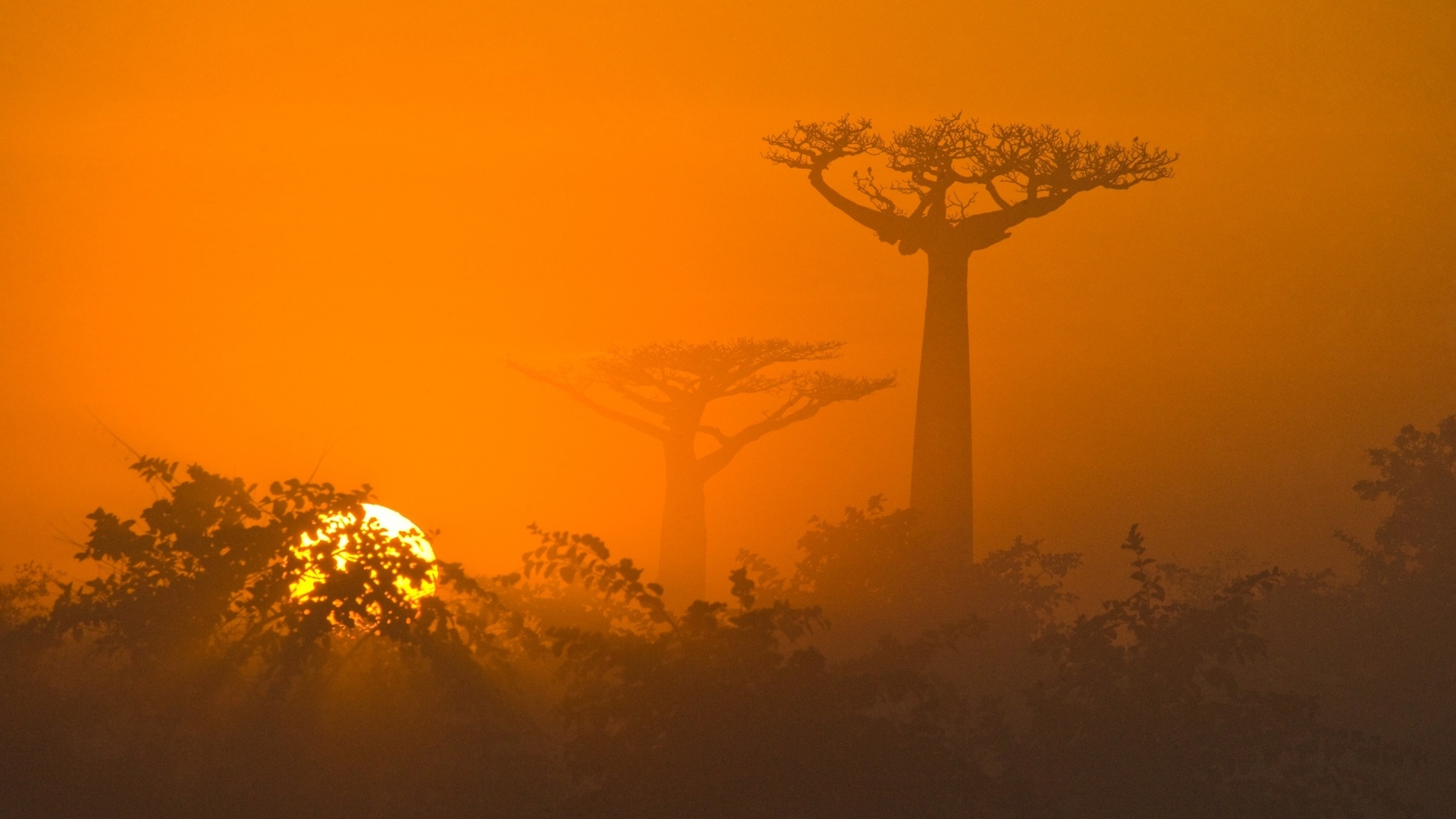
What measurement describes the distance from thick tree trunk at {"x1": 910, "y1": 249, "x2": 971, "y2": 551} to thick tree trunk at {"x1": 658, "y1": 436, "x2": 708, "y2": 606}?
5007mm

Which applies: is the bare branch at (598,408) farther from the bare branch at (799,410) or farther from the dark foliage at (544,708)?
the dark foliage at (544,708)

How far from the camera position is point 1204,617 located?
720 cm

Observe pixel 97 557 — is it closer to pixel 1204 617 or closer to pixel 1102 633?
pixel 1102 633

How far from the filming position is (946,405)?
1728 centimetres

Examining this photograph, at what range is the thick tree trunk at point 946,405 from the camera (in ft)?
56.6

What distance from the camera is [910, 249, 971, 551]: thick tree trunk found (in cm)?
1727

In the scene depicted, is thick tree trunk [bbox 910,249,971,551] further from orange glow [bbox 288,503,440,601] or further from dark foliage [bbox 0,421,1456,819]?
orange glow [bbox 288,503,440,601]

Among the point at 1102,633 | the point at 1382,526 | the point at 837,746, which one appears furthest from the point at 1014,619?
the point at 837,746

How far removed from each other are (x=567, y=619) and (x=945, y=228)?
846 cm

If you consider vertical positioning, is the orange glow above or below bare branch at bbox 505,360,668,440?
below

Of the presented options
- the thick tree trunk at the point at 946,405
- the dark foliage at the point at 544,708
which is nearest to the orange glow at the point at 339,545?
the dark foliage at the point at 544,708

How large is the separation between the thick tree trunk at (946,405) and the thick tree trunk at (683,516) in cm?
501

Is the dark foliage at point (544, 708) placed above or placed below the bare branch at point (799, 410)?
below

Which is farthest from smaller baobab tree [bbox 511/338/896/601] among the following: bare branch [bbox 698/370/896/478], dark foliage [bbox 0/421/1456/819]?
dark foliage [bbox 0/421/1456/819]
